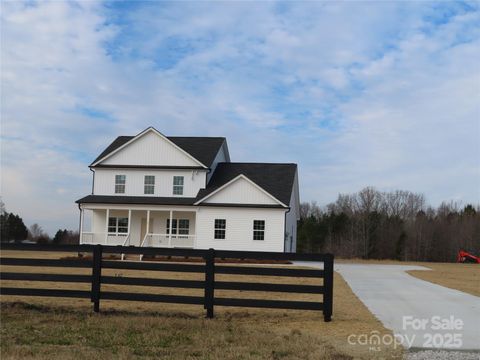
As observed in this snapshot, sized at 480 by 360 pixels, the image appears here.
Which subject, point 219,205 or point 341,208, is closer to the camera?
point 219,205

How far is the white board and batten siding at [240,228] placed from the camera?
3284 centimetres

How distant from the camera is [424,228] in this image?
6638cm

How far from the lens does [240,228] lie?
33250 mm

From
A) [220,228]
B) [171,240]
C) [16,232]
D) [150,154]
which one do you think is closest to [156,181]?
[150,154]

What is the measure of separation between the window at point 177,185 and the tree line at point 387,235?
34.4 metres

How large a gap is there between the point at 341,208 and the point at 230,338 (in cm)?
7468

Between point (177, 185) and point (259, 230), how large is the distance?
658 cm

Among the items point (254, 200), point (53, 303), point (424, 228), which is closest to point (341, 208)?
point (424, 228)

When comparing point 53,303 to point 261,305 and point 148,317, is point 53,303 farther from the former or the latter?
point 261,305

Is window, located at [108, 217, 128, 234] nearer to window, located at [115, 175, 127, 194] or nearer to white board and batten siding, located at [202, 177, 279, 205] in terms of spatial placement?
window, located at [115, 175, 127, 194]

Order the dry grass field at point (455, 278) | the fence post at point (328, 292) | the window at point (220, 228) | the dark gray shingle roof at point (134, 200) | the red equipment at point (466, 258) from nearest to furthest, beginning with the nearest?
the fence post at point (328, 292) < the dry grass field at point (455, 278) < the window at point (220, 228) < the dark gray shingle roof at point (134, 200) < the red equipment at point (466, 258)

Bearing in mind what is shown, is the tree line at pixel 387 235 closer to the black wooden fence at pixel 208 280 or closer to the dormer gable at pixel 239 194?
the dormer gable at pixel 239 194

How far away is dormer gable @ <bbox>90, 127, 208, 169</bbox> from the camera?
35938mm

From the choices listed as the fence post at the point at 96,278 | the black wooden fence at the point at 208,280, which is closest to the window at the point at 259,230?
the black wooden fence at the point at 208,280
